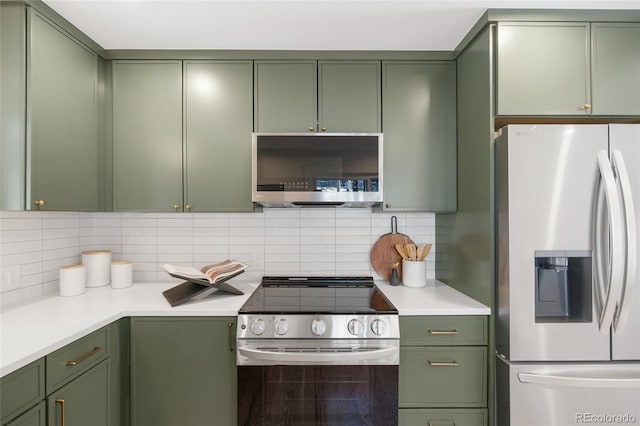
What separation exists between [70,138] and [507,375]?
2.59 m

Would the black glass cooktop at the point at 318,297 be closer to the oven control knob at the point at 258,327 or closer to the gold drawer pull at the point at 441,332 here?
the oven control knob at the point at 258,327

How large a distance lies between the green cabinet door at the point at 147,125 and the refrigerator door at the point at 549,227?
190 cm

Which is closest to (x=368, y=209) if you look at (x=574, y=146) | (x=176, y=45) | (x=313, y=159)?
(x=313, y=159)

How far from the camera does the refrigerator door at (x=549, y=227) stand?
1517 mm

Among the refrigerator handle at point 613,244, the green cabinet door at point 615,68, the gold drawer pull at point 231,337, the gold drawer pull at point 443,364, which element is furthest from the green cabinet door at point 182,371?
the green cabinet door at point 615,68

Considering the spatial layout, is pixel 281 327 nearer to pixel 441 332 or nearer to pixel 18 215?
pixel 441 332

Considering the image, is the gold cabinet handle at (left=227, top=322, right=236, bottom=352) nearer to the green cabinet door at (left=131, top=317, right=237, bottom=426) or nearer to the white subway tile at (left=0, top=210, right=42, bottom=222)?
→ the green cabinet door at (left=131, top=317, right=237, bottom=426)

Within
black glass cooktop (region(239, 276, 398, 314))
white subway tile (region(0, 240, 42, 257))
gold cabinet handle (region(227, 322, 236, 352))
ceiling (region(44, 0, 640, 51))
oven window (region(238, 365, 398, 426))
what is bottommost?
oven window (region(238, 365, 398, 426))

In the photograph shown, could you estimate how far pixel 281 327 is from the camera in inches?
65.4

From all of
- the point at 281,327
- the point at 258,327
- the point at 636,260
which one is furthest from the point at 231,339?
the point at 636,260

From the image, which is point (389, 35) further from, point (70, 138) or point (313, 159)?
point (70, 138)

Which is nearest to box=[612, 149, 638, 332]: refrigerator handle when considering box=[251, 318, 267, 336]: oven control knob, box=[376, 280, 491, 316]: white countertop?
box=[376, 280, 491, 316]: white countertop

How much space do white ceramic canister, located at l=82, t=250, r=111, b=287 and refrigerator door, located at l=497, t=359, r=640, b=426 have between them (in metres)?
2.45

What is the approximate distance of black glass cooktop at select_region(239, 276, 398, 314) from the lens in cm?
171
